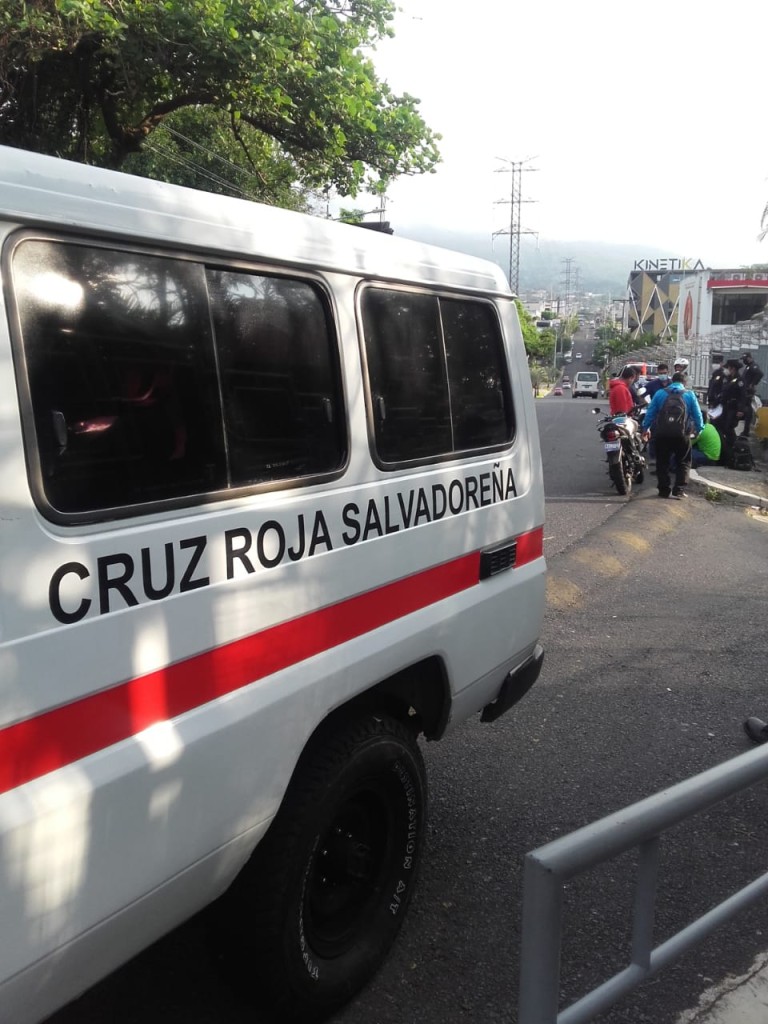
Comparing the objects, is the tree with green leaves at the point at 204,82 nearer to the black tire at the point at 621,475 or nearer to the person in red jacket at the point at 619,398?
the person in red jacket at the point at 619,398

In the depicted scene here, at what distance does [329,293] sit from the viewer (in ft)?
9.33

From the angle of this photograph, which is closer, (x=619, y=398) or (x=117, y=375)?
(x=117, y=375)

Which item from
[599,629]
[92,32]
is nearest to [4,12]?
[92,32]

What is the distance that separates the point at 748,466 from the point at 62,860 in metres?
14.2

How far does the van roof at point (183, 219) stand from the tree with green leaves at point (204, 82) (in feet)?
25.5

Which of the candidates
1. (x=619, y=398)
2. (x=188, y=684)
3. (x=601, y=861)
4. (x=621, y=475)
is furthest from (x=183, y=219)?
(x=619, y=398)

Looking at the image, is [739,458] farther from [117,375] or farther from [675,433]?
[117,375]

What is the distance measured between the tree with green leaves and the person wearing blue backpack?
16.0 ft

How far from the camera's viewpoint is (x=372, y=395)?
3.02 m

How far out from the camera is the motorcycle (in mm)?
12430

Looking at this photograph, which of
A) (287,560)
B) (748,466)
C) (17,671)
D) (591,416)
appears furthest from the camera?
(591,416)

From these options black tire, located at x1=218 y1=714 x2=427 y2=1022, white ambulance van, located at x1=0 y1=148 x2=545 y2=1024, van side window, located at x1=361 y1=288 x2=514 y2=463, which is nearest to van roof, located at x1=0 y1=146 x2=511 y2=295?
white ambulance van, located at x1=0 y1=148 x2=545 y2=1024

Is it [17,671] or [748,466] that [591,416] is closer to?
[748,466]

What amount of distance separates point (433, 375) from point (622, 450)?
31.8 ft
